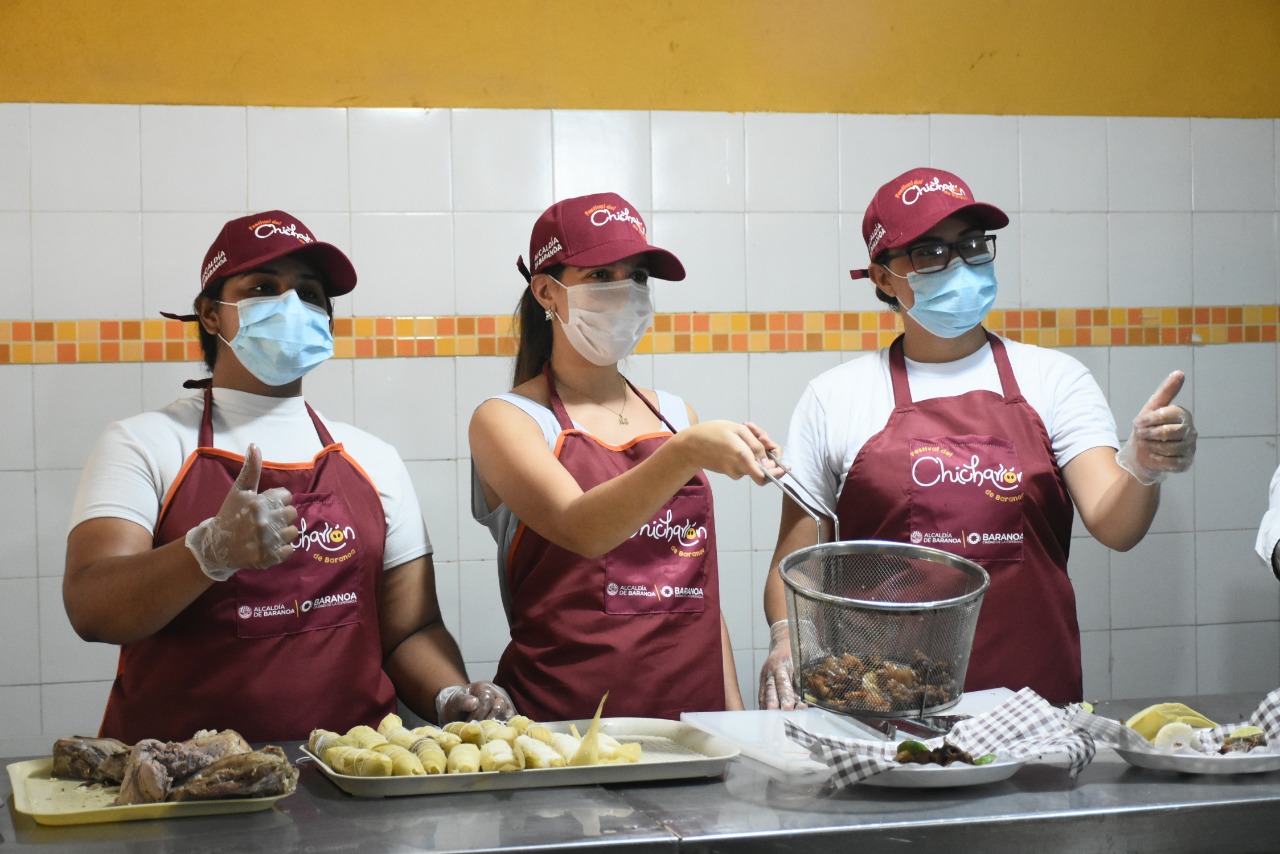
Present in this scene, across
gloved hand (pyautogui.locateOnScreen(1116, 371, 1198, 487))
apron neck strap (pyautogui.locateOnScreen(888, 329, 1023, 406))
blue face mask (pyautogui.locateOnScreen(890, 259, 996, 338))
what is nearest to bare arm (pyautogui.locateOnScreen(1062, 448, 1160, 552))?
gloved hand (pyautogui.locateOnScreen(1116, 371, 1198, 487))

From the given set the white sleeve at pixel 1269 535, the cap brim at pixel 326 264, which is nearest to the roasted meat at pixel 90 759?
the cap brim at pixel 326 264

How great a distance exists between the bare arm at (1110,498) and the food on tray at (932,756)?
0.93m

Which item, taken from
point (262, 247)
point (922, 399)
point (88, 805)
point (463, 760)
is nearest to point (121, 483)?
point (262, 247)

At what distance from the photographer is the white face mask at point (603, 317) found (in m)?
2.55

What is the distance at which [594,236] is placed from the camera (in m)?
2.51

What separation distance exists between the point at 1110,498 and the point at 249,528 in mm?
1698

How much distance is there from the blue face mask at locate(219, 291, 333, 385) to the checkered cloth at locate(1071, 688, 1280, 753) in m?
1.61

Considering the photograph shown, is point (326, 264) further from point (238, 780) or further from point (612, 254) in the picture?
point (238, 780)

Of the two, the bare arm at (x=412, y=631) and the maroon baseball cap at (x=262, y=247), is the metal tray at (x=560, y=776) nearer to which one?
the bare arm at (x=412, y=631)

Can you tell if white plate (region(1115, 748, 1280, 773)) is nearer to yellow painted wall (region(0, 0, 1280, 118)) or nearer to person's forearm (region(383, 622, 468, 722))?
person's forearm (region(383, 622, 468, 722))

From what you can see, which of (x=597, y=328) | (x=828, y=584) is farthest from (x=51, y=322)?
(x=828, y=584)

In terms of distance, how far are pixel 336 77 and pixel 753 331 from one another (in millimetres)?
1478

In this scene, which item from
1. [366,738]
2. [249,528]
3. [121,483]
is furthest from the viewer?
[121,483]

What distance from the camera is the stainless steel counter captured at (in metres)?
1.51
